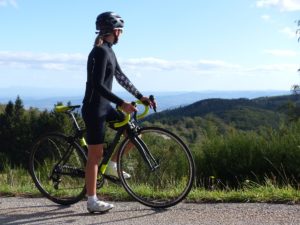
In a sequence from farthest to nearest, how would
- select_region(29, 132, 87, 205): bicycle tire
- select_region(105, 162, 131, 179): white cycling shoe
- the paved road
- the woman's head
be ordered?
select_region(29, 132, 87, 205): bicycle tire < select_region(105, 162, 131, 179): white cycling shoe < the woman's head < the paved road

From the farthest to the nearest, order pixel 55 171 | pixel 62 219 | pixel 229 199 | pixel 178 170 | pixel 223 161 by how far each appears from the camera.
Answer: pixel 223 161
pixel 178 170
pixel 55 171
pixel 229 199
pixel 62 219

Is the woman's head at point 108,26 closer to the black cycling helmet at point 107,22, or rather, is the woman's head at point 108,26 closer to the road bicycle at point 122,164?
the black cycling helmet at point 107,22

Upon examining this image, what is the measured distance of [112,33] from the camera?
16.4ft

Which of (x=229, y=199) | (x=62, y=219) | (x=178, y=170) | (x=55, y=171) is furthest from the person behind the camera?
(x=178, y=170)

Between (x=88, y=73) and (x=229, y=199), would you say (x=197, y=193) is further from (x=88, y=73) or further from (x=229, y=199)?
(x=88, y=73)

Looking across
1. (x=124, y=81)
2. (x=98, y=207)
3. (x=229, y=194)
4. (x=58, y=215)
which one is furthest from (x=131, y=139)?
(x=229, y=194)

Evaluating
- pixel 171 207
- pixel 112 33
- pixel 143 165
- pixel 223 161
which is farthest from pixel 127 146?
pixel 223 161

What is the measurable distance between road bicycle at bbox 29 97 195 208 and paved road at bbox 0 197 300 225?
0.19 m

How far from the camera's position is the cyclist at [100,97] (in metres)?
4.84

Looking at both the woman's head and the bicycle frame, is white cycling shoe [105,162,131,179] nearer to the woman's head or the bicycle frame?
the bicycle frame

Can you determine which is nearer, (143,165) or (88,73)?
(88,73)

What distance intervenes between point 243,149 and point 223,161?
483 millimetres

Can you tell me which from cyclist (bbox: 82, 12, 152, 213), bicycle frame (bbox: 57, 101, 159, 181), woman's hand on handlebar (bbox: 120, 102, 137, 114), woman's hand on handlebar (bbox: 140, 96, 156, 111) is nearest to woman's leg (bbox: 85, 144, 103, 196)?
cyclist (bbox: 82, 12, 152, 213)

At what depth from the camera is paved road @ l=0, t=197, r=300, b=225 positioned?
4410 mm
